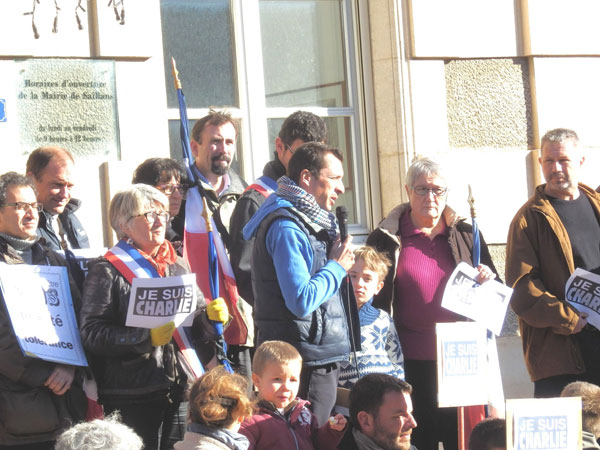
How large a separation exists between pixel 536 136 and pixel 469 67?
2.21 ft

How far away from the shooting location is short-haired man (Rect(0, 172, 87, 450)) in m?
4.62

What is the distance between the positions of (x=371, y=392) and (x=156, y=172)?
1.74 meters

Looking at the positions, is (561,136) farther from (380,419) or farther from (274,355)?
(274,355)

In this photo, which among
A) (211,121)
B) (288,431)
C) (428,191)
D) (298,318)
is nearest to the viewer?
(288,431)

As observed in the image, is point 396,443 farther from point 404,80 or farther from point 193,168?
point 404,80

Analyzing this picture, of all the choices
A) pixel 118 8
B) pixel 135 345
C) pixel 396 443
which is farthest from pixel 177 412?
pixel 118 8

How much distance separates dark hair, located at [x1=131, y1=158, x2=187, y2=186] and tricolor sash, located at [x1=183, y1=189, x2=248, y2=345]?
5.8 inches

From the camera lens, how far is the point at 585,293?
18.8 ft

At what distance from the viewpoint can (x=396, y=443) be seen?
4.61 m

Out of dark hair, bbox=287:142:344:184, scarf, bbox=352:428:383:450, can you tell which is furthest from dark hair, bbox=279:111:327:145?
scarf, bbox=352:428:383:450

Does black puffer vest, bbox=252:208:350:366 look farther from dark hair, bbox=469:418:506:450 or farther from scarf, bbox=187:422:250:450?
scarf, bbox=187:422:250:450

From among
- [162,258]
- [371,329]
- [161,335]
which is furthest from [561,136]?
[161,335]

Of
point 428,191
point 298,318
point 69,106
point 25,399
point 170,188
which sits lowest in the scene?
point 25,399

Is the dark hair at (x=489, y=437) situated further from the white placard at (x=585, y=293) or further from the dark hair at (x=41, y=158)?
the dark hair at (x=41, y=158)
